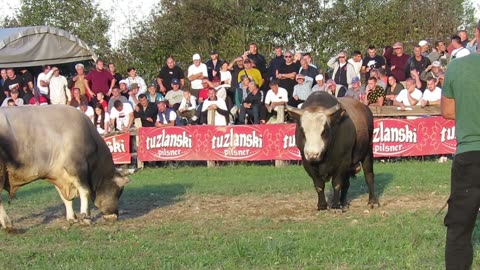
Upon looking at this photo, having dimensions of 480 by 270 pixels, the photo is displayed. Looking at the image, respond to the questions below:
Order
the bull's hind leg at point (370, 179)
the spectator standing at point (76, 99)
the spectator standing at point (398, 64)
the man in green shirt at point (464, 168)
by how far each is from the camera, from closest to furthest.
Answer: the man in green shirt at point (464, 168), the bull's hind leg at point (370, 179), the spectator standing at point (398, 64), the spectator standing at point (76, 99)

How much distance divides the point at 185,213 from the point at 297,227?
8.34 feet

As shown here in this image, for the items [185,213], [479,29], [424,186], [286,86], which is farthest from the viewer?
[286,86]

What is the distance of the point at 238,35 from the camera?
35.5 meters

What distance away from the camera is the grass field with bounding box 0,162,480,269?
8508 mm

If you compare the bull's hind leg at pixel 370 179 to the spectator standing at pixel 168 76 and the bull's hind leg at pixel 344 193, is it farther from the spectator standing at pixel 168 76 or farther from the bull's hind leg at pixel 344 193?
the spectator standing at pixel 168 76

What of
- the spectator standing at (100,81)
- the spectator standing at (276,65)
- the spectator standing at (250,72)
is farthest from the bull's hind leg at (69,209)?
the spectator standing at (100,81)

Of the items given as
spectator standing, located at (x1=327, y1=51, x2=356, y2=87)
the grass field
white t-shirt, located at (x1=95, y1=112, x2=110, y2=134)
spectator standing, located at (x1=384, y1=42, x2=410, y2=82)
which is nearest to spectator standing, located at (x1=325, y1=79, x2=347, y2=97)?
spectator standing, located at (x1=327, y1=51, x2=356, y2=87)

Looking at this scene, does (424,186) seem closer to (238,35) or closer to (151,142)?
(151,142)

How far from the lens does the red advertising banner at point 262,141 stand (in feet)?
66.2

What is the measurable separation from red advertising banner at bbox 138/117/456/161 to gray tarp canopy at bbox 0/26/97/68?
8.04m

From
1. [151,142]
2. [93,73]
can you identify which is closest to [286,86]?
[151,142]

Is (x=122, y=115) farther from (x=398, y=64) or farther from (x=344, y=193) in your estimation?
(x=344, y=193)

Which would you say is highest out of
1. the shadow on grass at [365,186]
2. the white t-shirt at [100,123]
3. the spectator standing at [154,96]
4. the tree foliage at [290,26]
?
the tree foliage at [290,26]

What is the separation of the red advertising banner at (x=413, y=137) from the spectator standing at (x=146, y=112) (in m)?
5.81
